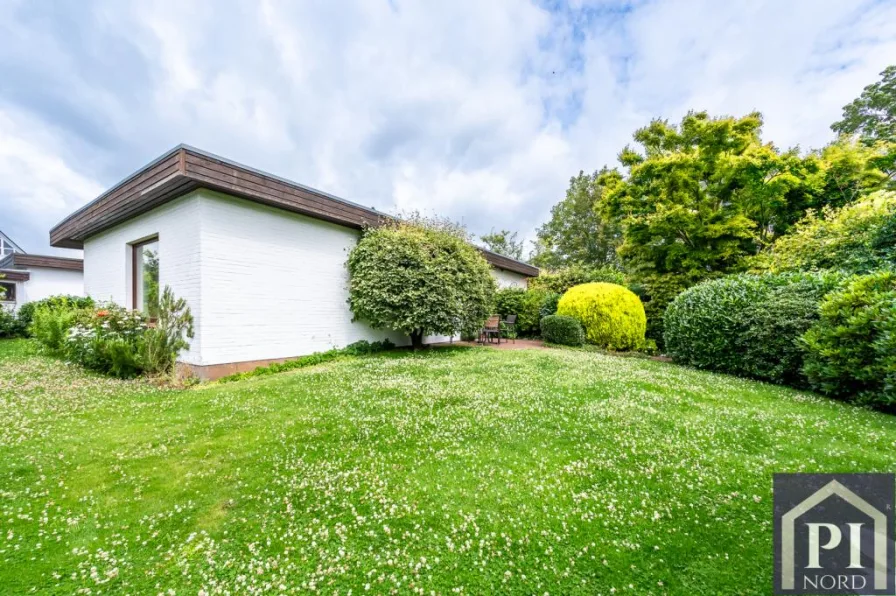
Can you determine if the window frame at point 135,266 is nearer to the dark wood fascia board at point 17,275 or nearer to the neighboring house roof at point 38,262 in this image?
the neighboring house roof at point 38,262

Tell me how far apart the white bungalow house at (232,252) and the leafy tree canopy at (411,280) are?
673 mm

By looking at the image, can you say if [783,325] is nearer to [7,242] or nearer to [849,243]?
[849,243]

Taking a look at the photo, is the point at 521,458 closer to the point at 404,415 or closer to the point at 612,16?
the point at 404,415

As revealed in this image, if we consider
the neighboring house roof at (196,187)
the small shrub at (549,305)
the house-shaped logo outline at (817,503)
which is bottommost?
the house-shaped logo outline at (817,503)

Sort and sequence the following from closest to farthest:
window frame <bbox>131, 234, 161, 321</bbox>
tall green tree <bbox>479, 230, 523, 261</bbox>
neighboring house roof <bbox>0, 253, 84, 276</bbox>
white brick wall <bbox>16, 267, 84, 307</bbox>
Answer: window frame <bbox>131, 234, 161, 321</bbox> < neighboring house roof <bbox>0, 253, 84, 276</bbox> < white brick wall <bbox>16, 267, 84, 307</bbox> < tall green tree <bbox>479, 230, 523, 261</bbox>

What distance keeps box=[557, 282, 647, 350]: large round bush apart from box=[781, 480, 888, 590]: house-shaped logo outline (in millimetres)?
8375

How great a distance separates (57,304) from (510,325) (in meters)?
14.4

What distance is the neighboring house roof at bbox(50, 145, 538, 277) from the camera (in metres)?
5.63

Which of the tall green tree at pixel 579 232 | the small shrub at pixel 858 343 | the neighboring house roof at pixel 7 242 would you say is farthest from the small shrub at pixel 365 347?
the neighboring house roof at pixel 7 242

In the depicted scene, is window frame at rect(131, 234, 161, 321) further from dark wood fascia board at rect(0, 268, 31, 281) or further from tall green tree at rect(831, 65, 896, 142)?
tall green tree at rect(831, 65, 896, 142)

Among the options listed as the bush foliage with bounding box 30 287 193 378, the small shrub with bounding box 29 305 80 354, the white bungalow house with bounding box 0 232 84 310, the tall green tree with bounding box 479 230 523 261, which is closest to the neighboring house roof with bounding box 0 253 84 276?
the white bungalow house with bounding box 0 232 84 310

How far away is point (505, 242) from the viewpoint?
33.9 meters

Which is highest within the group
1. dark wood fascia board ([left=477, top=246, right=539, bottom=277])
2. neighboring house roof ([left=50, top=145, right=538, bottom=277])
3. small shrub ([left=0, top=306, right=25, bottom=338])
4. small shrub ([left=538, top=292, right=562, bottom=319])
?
neighboring house roof ([left=50, top=145, right=538, bottom=277])

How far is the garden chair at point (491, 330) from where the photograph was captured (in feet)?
37.8
